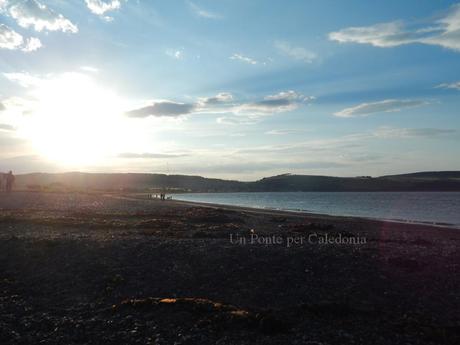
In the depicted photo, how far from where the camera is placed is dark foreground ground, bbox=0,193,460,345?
11227mm

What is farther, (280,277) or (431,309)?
(280,277)

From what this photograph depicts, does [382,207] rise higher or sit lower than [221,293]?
lower

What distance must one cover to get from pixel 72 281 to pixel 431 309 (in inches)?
492

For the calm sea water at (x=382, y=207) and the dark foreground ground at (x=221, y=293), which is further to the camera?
the calm sea water at (x=382, y=207)

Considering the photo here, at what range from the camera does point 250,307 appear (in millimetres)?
13680

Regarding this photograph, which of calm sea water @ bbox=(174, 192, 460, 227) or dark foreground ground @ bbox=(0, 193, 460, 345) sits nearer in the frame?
dark foreground ground @ bbox=(0, 193, 460, 345)

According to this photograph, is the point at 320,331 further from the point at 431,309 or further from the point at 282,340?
the point at 431,309

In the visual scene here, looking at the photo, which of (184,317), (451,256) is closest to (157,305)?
(184,317)

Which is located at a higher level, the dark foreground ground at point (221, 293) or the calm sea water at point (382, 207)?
the dark foreground ground at point (221, 293)

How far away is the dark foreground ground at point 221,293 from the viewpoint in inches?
442

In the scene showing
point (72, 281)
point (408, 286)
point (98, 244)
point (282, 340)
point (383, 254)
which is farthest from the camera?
point (98, 244)

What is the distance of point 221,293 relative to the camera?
15.1 m

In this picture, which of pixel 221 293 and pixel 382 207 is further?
pixel 382 207

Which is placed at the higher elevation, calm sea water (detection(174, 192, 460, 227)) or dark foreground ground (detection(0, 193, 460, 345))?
dark foreground ground (detection(0, 193, 460, 345))
